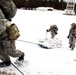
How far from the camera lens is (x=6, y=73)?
6.42 meters

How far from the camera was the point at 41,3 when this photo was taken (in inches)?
2319

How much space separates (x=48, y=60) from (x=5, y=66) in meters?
1.53

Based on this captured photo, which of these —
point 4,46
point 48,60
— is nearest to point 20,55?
point 4,46

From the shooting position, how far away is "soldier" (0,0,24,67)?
6090 millimetres

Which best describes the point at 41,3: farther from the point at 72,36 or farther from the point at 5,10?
the point at 5,10

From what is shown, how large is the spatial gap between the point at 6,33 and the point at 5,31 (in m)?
0.06

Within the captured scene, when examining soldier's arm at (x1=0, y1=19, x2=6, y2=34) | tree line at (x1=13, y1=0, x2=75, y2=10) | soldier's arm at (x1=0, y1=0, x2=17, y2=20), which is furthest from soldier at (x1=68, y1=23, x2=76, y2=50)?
tree line at (x1=13, y1=0, x2=75, y2=10)

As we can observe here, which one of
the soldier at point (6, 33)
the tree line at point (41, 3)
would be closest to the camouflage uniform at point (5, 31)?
the soldier at point (6, 33)

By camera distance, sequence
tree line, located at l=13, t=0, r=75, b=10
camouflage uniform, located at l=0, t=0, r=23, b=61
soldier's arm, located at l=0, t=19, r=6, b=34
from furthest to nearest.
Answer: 1. tree line, located at l=13, t=0, r=75, b=10
2. camouflage uniform, located at l=0, t=0, r=23, b=61
3. soldier's arm, located at l=0, t=19, r=6, b=34

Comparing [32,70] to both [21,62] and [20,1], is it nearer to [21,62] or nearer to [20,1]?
[21,62]

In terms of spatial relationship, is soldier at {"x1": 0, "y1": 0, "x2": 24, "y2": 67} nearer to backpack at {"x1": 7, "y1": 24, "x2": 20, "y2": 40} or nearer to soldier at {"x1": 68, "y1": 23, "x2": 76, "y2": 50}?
backpack at {"x1": 7, "y1": 24, "x2": 20, "y2": 40}

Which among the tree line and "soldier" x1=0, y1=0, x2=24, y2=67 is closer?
"soldier" x1=0, y1=0, x2=24, y2=67

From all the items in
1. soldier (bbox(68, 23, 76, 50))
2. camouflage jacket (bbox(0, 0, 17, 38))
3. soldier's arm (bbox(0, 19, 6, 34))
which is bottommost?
soldier (bbox(68, 23, 76, 50))

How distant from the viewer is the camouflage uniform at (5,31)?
6.07 meters
